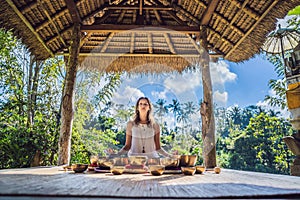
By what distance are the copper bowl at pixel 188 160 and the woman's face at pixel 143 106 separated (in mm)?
829

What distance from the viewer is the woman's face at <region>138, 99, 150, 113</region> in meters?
2.20

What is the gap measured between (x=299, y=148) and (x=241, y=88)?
29.1m

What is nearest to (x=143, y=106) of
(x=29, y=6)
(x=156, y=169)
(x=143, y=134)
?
(x=143, y=134)

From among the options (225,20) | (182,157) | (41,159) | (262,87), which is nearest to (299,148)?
(182,157)

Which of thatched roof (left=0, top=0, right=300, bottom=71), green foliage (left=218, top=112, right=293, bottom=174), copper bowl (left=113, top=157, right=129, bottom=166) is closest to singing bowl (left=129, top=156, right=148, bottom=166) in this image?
copper bowl (left=113, top=157, right=129, bottom=166)

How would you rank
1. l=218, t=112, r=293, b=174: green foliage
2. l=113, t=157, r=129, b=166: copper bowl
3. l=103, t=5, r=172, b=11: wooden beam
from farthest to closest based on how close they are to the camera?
l=218, t=112, r=293, b=174: green foliage → l=103, t=5, r=172, b=11: wooden beam → l=113, t=157, r=129, b=166: copper bowl

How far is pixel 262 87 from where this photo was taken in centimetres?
3042

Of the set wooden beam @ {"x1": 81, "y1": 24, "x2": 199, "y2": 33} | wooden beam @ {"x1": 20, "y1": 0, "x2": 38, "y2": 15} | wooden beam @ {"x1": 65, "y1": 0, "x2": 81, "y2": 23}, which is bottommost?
wooden beam @ {"x1": 20, "y1": 0, "x2": 38, "y2": 15}

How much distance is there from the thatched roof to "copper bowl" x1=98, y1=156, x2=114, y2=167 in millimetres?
1852

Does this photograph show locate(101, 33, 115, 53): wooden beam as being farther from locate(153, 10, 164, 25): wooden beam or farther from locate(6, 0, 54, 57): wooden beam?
locate(6, 0, 54, 57): wooden beam

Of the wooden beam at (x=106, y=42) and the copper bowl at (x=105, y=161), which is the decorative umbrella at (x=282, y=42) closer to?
the wooden beam at (x=106, y=42)

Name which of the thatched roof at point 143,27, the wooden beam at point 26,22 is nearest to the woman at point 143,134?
the thatched roof at point 143,27

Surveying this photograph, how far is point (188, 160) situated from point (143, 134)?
0.71 metres

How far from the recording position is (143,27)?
3352 millimetres
